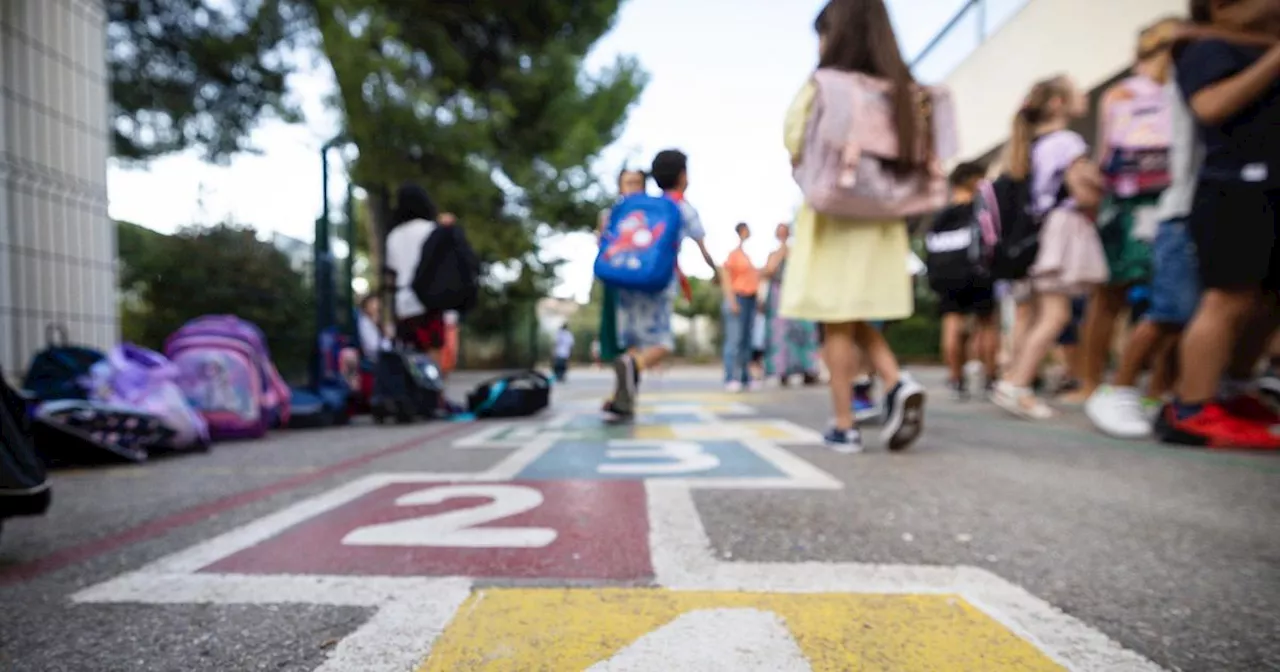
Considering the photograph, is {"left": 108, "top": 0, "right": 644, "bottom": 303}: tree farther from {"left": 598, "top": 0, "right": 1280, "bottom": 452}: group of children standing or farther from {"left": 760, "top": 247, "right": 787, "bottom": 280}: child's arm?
{"left": 598, "top": 0, "right": 1280, "bottom": 452}: group of children standing

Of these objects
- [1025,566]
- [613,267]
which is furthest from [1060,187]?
[1025,566]

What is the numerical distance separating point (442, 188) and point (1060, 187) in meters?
11.4

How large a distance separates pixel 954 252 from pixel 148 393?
19.9ft

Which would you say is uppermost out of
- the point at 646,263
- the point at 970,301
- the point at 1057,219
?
the point at 1057,219

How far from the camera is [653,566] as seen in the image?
5.17 ft

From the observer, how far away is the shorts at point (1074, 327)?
23.9ft

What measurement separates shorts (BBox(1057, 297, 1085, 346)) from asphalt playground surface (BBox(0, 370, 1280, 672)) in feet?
14.9

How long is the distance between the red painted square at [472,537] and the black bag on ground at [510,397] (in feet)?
9.87

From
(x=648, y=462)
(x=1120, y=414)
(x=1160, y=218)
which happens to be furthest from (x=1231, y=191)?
(x=648, y=462)

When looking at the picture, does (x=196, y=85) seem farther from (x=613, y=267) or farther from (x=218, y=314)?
(x=613, y=267)

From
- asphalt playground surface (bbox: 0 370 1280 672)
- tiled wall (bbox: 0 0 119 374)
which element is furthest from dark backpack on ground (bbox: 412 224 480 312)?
asphalt playground surface (bbox: 0 370 1280 672)

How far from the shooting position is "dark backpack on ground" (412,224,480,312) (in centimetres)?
537

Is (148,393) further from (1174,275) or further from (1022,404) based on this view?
(1174,275)

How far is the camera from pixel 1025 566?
1.61 m
